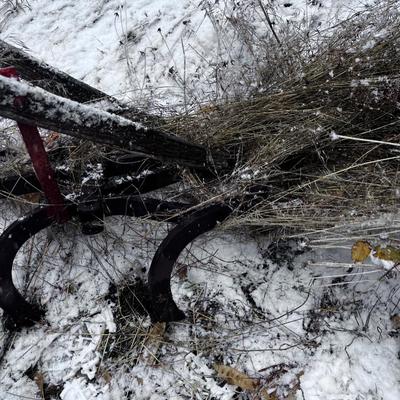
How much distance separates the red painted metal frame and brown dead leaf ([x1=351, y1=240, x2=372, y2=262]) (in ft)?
4.72

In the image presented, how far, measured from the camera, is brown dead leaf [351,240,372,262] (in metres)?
1.97

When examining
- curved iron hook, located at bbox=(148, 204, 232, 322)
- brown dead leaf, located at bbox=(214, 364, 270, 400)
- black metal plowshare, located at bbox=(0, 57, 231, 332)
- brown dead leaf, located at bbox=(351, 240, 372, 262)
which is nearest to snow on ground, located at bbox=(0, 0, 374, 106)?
black metal plowshare, located at bbox=(0, 57, 231, 332)

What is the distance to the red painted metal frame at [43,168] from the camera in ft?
6.27

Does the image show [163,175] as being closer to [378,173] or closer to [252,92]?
[252,92]

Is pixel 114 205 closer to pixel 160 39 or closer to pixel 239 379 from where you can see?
pixel 239 379

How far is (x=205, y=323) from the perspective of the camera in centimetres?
217

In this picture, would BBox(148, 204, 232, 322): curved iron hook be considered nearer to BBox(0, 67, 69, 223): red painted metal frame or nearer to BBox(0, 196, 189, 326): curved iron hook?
BBox(0, 196, 189, 326): curved iron hook

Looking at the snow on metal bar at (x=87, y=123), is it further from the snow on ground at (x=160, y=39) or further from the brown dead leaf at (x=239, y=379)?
the brown dead leaf at (x=239, y=379)

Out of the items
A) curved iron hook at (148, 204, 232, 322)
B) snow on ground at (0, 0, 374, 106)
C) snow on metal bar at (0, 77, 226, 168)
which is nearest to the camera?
snow on metal bar at (0, 77, 226, 168)

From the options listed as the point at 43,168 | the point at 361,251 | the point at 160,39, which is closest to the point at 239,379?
the point at 361,251

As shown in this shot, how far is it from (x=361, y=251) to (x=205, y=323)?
0.84 metres

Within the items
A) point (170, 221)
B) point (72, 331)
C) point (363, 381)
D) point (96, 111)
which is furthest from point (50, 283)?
point (363, 381)

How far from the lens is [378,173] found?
2209 mm

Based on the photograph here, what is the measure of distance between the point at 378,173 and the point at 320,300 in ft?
2.35
